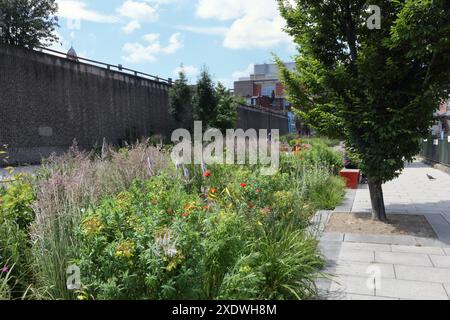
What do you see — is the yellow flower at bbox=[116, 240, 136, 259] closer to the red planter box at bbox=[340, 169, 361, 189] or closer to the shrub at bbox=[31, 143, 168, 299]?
the shrub at bbox=[31, 143, 168, 299]

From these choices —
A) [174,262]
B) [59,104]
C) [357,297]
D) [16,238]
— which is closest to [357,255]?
[357,297]

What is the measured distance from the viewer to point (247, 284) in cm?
291

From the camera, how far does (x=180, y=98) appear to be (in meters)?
26.8

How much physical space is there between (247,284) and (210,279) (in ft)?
1.16

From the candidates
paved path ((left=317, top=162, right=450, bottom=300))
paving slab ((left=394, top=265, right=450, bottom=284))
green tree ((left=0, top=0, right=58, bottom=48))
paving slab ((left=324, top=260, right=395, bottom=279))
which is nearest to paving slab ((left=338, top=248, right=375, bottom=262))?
paved path ((left=317, top=162, right=450, bottom=300))

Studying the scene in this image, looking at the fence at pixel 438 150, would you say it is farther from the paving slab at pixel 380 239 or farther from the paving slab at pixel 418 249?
the paving slab at pixel 418 249

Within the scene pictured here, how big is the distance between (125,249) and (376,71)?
4797 millimetres

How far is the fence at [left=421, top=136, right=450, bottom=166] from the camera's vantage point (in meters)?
15.6

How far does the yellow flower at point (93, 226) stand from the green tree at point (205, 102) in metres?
24.1

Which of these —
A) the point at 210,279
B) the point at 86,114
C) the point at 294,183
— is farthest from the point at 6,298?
the point at 86,114

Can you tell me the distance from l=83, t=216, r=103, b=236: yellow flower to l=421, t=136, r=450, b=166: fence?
1422 cm

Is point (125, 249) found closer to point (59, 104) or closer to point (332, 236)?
point (332, 236)

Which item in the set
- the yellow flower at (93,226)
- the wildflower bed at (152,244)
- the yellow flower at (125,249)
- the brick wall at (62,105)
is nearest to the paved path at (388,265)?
the wildflower bed at (152,244)

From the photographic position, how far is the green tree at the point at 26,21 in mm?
21311
